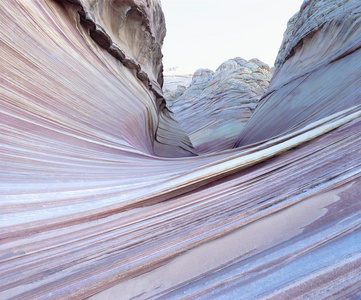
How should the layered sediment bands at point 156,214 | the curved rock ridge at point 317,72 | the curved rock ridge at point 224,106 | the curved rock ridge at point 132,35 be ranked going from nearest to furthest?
the layered sediment bands at point 156,214, the curved rock ridge at point 317,72, the curved rock ridge at point 132,35, the curved rock ridge at point 224,106

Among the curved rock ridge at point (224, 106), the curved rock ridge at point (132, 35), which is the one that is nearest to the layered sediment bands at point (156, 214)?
the curved rock ridge at point (132, 35)

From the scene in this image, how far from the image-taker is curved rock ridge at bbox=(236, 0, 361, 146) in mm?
2824

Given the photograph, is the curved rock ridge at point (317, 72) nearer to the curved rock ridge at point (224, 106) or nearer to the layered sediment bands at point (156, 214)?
the layered sediment bands at point (156, 214)

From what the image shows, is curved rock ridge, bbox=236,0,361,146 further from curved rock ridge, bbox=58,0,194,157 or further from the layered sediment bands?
curved rock ridge, bbox=58,0,194,157

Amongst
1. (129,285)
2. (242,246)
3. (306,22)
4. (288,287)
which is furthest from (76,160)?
(306,22)

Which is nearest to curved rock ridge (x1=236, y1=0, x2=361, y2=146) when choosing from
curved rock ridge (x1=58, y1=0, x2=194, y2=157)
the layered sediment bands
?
the layered sediment bands

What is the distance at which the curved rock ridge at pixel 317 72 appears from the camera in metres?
2.82

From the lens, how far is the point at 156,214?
3.95 feet

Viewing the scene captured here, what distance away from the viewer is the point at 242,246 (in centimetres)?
93

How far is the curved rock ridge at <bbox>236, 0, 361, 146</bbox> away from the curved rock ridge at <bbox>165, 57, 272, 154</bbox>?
156cm

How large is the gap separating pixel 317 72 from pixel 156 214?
3.83 m

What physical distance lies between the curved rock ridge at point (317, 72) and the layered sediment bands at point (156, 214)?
1347 millimetres

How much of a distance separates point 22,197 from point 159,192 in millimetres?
646

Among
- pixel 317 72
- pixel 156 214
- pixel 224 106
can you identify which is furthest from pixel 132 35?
pixel 156 214
